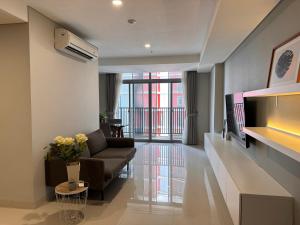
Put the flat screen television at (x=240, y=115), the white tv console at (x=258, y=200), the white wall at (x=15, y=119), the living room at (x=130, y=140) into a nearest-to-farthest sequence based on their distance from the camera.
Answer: the white tv console at (x=258, y=200) < the living room at (x=130, y=140) < the white wall at (x=15, y=119) < the flat screen television at (x=240, y=115)

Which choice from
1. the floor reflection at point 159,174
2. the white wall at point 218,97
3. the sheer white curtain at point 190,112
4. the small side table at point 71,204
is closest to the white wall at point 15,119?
the small side table at point 71,204

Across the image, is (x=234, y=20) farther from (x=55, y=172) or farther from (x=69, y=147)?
(x=55, y=172)

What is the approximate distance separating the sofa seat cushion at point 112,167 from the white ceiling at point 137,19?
7.09 ft

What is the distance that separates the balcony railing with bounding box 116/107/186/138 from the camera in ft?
24.9

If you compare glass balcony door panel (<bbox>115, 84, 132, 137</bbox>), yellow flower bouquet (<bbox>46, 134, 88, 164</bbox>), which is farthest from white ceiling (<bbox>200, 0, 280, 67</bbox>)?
glass balcony door panel (<bbox>115, 84, 132, 137</bbox>)

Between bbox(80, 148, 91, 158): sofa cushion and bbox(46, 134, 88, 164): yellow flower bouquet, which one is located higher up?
bbox(46, 134, 88, 164): yellow flower bouquet

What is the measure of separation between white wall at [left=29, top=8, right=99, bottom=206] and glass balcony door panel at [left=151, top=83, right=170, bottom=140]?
3830mm

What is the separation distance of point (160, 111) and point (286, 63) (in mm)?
5814

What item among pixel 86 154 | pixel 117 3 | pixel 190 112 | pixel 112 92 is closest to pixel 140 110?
pixel 112 92

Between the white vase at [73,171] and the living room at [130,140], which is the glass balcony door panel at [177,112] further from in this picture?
the white vase at [73,171]

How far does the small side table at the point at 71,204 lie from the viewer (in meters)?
2.47

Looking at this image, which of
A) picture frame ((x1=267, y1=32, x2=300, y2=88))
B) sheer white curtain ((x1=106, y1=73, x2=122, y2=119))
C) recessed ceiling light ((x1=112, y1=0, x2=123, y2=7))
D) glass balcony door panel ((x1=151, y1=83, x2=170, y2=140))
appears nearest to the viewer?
picture frame ((x1=267, y1=32, x2=300, y2=88))

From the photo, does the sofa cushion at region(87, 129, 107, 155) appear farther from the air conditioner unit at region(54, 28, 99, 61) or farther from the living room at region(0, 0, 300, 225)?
the air conditioner unit at region(54, 28, 99, 61)

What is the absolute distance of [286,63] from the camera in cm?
194
